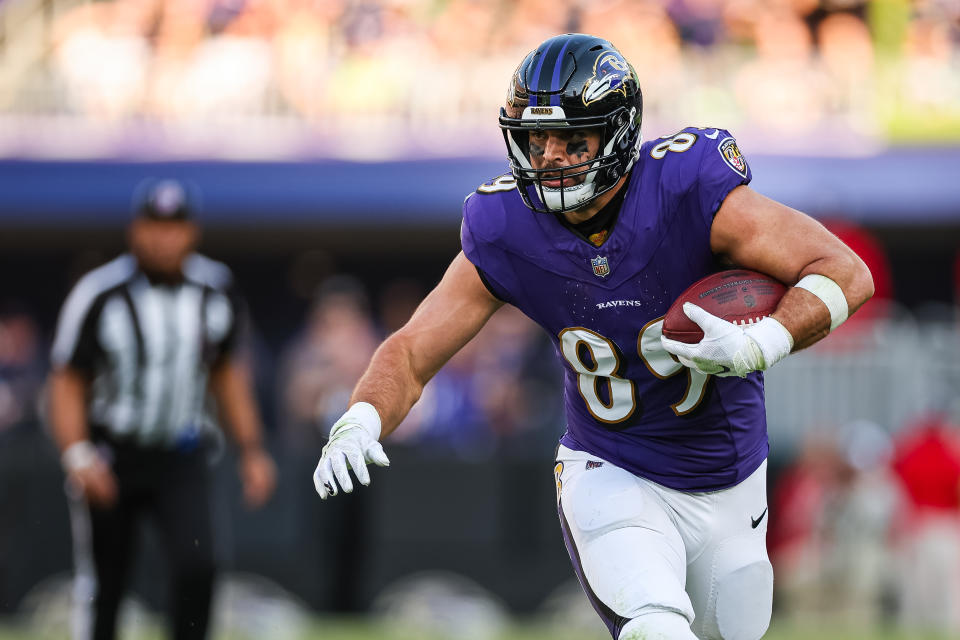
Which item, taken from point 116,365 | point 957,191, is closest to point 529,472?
point 116,365

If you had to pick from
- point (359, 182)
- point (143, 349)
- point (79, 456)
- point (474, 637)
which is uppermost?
point (143, 349)

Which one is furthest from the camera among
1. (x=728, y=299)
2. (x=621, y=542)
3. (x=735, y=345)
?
(x=621, y=542)

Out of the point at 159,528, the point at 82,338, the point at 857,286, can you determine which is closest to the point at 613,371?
the point at 857,286

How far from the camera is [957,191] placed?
464 inches

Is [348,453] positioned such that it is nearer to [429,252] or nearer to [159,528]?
[159,528]

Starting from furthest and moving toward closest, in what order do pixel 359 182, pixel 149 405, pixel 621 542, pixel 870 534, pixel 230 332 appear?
1. pixel 359 182
2. pixel 870 534
3. pixel 230 332
4. pixel 149 405
5. pixel 621 542

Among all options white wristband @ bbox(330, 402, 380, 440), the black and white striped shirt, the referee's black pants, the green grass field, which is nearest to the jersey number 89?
white wristband @ bbox(330, 402, 380, 440)

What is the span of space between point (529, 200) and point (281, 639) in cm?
462

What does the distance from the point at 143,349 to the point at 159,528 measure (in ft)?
2.29

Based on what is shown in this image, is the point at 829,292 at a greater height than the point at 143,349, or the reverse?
the point at 829,292

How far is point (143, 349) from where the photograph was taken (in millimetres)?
5516

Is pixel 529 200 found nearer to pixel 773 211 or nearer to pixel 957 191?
pixel 773 211

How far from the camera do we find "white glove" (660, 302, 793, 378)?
3.10 m

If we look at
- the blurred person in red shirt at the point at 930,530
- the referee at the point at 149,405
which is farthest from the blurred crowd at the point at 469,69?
the referee at the point at 149,405
